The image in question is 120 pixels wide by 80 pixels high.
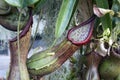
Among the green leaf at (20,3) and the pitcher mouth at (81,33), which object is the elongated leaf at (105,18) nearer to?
the pitcher mouth at (81,33)

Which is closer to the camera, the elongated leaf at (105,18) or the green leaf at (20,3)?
the green leaf at (20,3)

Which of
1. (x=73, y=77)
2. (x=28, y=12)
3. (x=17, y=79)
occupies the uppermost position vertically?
(x=28, y=12)

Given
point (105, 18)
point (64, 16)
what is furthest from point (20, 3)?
point (105, 18)

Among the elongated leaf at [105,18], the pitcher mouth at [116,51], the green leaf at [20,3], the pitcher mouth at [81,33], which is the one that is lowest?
the pitcher mouth at [116,51]

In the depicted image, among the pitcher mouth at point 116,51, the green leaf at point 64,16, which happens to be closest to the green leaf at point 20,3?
the green leaf at point 64,16

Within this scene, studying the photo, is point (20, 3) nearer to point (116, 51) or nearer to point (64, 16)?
point (64, 16)

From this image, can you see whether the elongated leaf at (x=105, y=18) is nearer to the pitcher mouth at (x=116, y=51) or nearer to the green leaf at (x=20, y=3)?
the pitcher mouth at (x=116, y=51)

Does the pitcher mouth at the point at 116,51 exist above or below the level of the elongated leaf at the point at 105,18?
below

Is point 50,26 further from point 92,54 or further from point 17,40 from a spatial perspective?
point 17,40

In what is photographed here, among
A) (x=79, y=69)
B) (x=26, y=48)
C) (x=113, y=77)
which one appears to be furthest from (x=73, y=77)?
(x=26, y=48)
